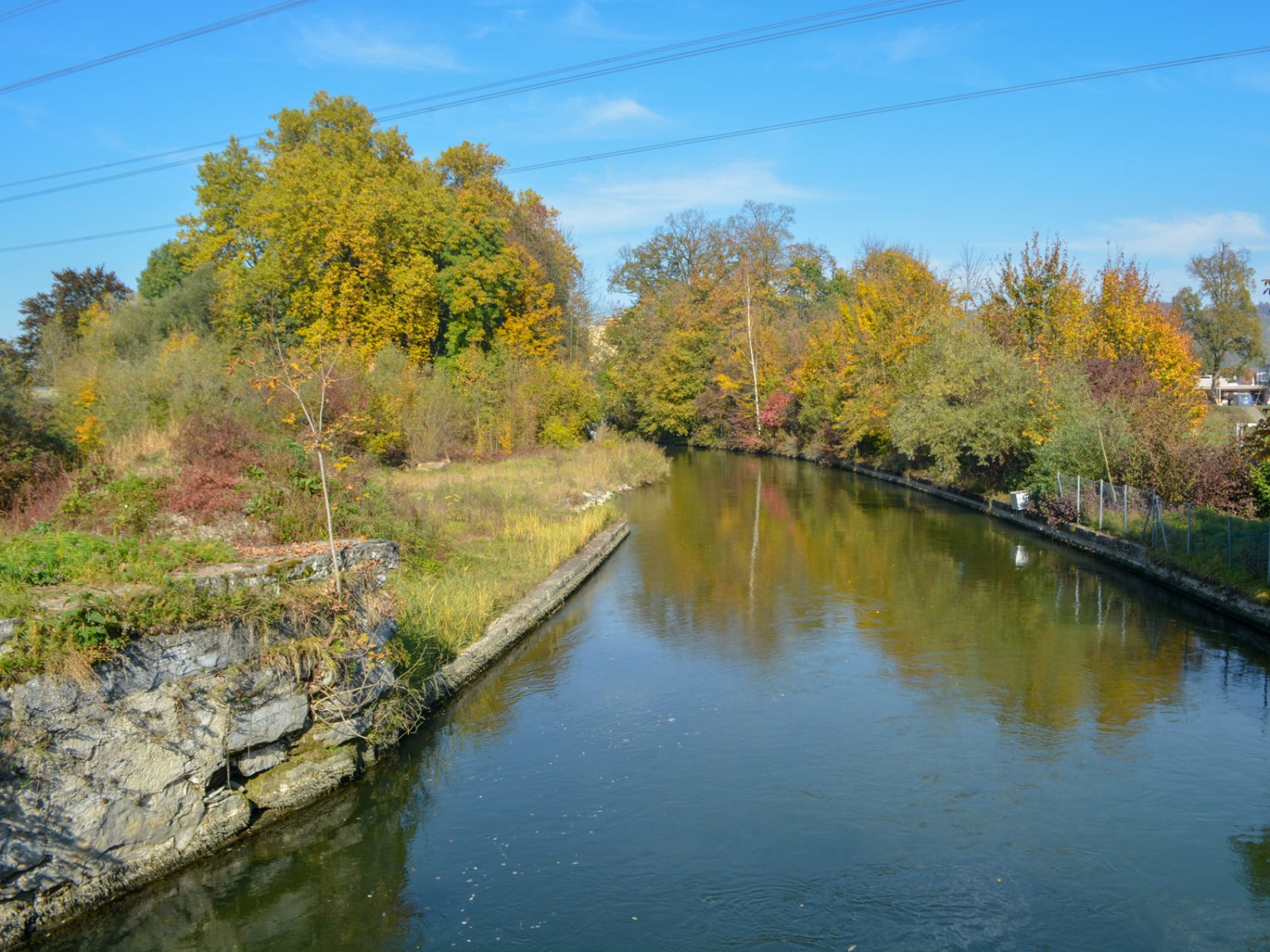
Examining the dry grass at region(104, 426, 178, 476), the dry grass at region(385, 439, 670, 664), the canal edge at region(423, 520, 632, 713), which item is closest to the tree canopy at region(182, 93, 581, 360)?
the dry grass at region(385, 439, 670, 664)

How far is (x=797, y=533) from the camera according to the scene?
83.4 feet

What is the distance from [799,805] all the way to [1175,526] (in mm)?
13306

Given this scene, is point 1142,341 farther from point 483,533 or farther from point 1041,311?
point 483,533

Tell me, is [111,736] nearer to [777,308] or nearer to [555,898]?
[555,898]

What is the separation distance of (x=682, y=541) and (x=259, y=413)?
11226mm

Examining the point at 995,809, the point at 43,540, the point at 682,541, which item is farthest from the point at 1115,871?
the point at 682,541

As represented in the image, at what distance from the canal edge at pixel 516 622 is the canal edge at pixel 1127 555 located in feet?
36.8

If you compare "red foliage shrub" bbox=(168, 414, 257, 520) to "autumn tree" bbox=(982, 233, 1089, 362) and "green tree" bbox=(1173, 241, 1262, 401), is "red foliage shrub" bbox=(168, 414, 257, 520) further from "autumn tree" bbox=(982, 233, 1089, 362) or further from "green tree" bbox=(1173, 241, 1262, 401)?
"green tree" bbox=(1173, 241, 1262, 401)

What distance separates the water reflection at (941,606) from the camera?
12578 millimetres

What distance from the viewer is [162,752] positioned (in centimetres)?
759

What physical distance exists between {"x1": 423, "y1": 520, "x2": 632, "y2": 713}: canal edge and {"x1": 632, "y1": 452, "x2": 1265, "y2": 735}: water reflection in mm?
1308

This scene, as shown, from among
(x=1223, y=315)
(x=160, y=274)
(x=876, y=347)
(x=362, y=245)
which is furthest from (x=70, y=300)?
(x=1223, y=315)

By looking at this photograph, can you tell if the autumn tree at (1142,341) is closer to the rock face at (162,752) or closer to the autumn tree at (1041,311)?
the autumn tree at (1041,311)

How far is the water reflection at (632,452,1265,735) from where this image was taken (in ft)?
41.3
